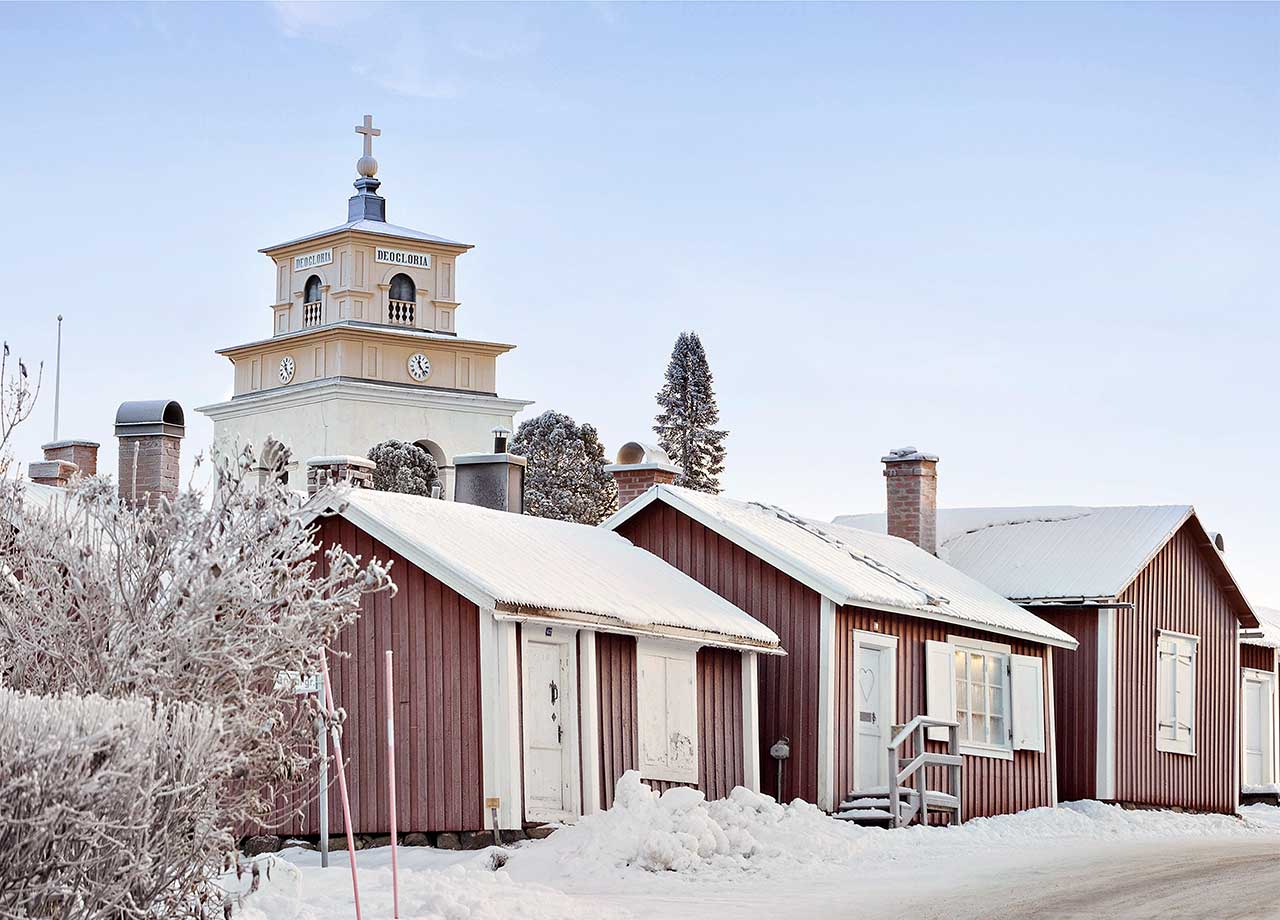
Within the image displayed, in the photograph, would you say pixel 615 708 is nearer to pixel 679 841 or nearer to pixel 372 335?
pixel 679 841

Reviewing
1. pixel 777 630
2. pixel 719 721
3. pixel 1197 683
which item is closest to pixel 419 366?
pixel 1197 683

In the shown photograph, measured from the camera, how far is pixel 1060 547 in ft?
98.1

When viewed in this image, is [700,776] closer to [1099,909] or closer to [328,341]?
[1099,909]

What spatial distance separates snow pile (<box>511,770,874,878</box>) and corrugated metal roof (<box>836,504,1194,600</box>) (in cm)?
1019

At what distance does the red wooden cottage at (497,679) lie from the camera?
A: 18.9m

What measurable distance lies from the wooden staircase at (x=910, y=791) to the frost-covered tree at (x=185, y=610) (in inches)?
376

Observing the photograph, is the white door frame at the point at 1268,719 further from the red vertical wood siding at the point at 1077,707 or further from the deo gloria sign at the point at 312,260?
the deo gloria sign at the point at 312,260

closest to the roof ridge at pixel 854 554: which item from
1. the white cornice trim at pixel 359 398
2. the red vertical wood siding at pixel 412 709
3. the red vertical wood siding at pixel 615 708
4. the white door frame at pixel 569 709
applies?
the red vertical wood siding at pixel 615 708

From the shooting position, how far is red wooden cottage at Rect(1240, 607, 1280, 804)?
1316 inches

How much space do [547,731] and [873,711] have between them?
5.68m

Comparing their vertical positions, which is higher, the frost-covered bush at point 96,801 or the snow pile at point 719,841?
the frost-covered bush at point 96,801

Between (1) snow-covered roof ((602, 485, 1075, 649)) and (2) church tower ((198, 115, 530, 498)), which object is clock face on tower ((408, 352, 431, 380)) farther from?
(1) snow-covered roof ((602, 485, 1075, 649))

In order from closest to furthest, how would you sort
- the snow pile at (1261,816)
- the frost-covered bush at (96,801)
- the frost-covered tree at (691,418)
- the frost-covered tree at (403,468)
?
the frost-covered bush at (96,801), the snow pile at (1261,816), the frost-covered tree at (403,468), the frost-covered tree at (691,418)

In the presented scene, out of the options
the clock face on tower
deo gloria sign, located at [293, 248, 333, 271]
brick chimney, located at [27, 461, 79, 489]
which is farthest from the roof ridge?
deo gloria sign, located at [293, 248, 333, 271]
